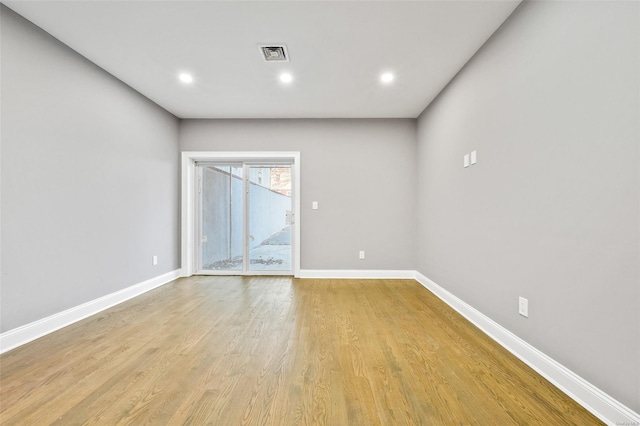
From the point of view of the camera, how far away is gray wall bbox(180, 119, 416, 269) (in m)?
4.35

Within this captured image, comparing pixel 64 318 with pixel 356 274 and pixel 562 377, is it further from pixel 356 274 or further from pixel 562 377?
pixel 562 377

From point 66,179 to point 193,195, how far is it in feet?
6.57

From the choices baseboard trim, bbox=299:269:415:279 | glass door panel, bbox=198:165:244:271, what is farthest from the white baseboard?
glass door panel, bbox=198:165:244:271

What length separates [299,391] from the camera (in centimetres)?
155

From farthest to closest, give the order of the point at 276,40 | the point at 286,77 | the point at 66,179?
the point at 286,77 < the point at 66,179 < the point at 276,40

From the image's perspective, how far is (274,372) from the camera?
1.74 m

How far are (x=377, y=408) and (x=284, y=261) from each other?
10.7 ft

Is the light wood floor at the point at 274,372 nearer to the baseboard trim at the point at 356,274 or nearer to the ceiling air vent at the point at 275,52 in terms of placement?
the baseboard trim at the point at 356,274

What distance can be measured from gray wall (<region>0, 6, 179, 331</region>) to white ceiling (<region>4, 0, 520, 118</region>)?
0.90 ft

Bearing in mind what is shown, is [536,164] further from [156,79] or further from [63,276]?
[63,276]

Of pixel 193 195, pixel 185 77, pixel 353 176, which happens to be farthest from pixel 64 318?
pixel 353 176

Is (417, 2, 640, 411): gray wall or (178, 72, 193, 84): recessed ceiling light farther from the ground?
(178, 72, 193, 84): recessed ceiling light

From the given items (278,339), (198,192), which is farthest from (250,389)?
(198,192)

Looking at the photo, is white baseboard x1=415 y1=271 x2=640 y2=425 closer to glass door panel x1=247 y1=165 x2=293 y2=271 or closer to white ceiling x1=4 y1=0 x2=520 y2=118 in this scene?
white ceiling x1=4 y1=0 x2=520 y2=118
